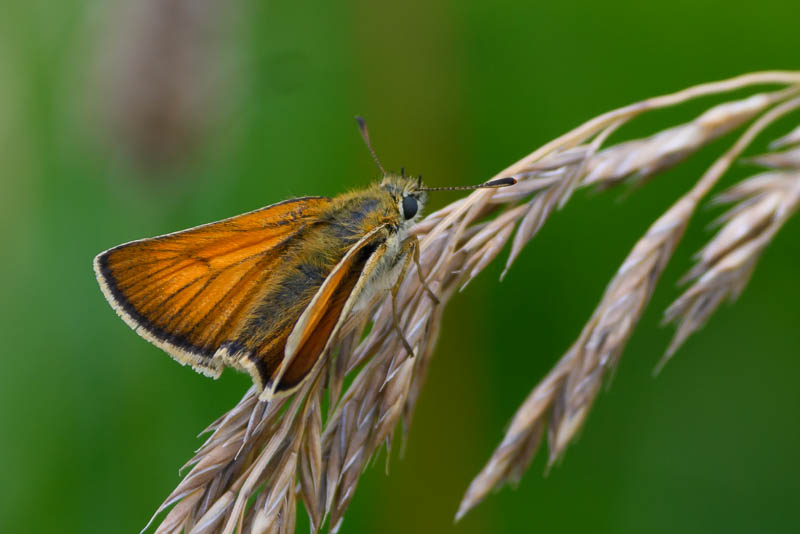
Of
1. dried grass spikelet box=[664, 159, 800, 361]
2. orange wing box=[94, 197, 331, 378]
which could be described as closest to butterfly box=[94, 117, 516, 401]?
orange wing box=[94, 197, 331, 378]

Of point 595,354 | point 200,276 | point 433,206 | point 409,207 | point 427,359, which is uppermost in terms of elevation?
point 200,276

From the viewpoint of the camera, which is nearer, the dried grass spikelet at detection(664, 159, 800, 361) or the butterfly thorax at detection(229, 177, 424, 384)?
the dried grass spikelet at detection(664, 159, 800, 361)

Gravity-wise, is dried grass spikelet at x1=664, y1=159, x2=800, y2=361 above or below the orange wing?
below

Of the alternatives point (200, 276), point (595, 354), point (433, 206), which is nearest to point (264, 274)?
point (200, 276)

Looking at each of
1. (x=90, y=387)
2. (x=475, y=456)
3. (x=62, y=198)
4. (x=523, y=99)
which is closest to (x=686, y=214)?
(x=475, y=456)

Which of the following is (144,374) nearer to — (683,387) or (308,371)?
A: (308,371)

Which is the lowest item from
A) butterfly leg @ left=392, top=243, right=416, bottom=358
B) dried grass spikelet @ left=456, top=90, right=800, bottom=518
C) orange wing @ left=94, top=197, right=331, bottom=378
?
dried grass spikelet @ left=456, top=90, right=800, bottom=518

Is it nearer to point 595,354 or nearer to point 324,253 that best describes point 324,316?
point 324,253

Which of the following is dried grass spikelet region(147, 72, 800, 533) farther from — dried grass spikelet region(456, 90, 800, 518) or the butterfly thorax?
the butterfly thorax
